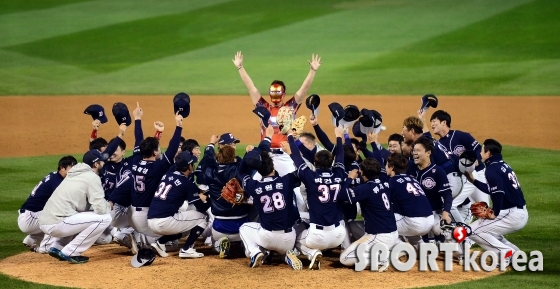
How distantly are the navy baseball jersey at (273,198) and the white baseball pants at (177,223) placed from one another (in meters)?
0.98

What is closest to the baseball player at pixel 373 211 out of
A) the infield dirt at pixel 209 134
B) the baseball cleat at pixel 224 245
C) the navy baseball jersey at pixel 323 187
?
the navy baseball jersey at pixel 323 187

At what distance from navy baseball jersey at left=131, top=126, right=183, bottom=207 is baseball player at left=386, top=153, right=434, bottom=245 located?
2.64 m

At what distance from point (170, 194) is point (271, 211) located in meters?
1.37

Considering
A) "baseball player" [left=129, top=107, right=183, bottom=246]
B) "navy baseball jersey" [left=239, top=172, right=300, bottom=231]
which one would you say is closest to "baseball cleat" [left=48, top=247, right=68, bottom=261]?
"baseball player" [left=129, top=107, right=183, bottom=246]

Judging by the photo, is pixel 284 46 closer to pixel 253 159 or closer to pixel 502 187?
pixel 502 187

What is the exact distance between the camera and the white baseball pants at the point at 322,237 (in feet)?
30.1

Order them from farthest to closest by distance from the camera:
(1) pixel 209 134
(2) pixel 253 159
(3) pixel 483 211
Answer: (1) pixel 209 134
(3) pixel 483 211
(2) pixel 253 159

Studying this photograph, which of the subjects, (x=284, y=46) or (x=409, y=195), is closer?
(x=409, y=195)

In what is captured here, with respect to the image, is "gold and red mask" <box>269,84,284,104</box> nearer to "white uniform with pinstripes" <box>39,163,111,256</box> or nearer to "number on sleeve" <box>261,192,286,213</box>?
"number on sleeve" <box>261,192,286,213</box>

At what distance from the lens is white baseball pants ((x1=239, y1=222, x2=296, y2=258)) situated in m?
9.26

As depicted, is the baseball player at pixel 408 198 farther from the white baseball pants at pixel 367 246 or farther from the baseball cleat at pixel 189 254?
the baseball cleat at pixel 189 254

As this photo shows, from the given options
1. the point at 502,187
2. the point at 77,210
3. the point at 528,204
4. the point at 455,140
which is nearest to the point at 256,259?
the point at 77,210

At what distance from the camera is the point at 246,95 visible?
25703mm

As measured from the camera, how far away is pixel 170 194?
383 inches
